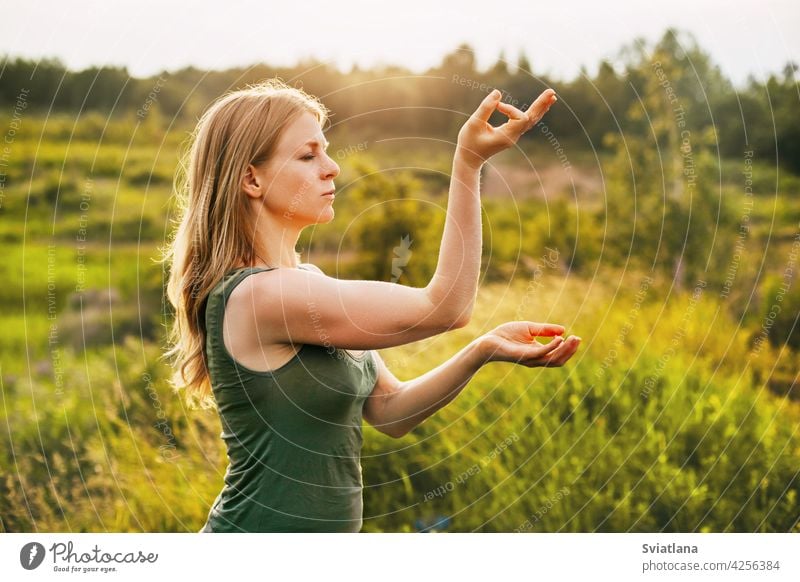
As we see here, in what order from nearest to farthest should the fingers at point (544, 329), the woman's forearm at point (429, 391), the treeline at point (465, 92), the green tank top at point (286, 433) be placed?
the green tank top at point (286, 433) < the fingers at point (544, 329) < the woman's forearm at point (429, 391) < the treeline at point (465, 92)

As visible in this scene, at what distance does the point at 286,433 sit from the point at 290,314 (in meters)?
0.29

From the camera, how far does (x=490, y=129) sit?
1909 millimetres

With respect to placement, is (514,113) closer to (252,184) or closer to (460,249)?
(460,249)

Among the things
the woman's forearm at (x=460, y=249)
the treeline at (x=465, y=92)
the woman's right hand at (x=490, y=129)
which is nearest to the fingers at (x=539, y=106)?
the woman's right hand at (x=490, y=129)

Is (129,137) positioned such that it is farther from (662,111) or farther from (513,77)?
(662,111)

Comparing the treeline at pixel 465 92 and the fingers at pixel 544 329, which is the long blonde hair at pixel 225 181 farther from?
the treeline at pixel 465 92

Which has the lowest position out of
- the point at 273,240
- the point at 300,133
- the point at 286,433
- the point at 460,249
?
the point at 286,433

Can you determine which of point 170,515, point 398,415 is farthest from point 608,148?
point 398,415

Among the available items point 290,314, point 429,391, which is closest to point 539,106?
point 290,314

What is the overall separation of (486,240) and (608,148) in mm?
1353

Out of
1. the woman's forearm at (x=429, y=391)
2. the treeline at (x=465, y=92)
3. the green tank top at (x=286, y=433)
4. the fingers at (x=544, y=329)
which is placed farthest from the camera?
the treeline at (x=465, y=92)

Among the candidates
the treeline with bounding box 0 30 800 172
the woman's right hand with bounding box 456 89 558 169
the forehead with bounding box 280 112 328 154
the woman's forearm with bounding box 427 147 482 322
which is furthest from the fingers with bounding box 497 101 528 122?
the treeline with bounding box 0 30 800 172

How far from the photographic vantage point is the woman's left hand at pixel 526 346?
2.15 meters

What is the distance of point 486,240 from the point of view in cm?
579
